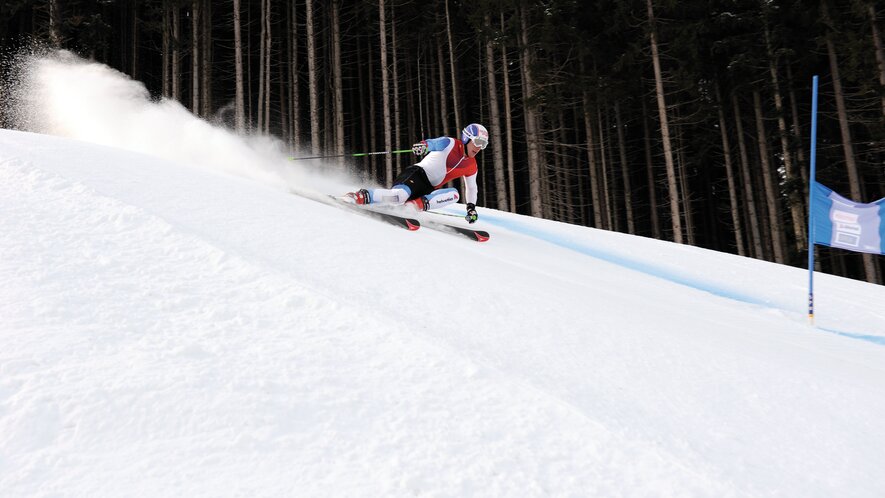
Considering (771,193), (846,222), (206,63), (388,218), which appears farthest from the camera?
(206,63)

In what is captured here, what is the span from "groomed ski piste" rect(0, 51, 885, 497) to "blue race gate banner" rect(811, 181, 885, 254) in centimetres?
187

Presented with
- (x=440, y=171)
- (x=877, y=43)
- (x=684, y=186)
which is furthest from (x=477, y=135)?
(x=684, y=186)

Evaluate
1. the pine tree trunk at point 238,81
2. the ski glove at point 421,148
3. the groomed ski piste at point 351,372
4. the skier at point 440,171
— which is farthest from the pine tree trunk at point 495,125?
the groomed ski piste at point 351,372

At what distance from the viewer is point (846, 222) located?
18.8 ft

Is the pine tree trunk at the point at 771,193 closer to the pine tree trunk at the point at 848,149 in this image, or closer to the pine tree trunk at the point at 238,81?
the pine tree trunk at the point at 848,149

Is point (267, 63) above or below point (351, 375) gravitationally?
above

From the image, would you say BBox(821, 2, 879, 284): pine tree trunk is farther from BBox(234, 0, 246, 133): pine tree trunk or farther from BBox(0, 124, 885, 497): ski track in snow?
BBox(234, 0, 246, 133): pine tree trunk

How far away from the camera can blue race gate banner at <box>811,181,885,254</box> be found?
5.41 meters

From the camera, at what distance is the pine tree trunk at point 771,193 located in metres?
15.4

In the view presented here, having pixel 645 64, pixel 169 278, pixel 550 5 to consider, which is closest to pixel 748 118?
pixel 645 64

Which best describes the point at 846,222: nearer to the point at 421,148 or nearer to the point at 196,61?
the point at 421,148

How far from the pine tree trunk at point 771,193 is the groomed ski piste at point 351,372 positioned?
42.5 feet

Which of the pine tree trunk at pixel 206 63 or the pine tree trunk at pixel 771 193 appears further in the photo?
the pine tree trunk at pixel 206 63

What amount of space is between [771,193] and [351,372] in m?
17.8
